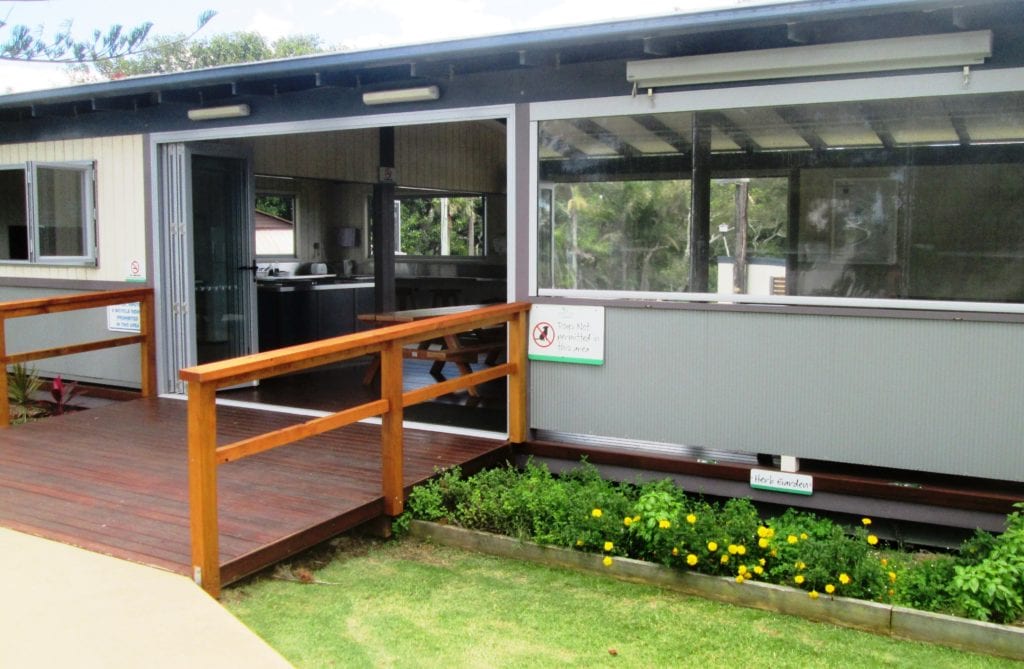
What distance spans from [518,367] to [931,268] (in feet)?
7.96

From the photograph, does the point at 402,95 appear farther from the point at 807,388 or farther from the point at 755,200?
the point at 807,388

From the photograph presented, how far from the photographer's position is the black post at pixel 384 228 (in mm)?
10117

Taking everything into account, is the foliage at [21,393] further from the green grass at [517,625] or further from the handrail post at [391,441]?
the green grass at [517,625]

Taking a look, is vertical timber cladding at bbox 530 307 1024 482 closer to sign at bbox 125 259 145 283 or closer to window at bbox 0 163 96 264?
sign at bbox 125 259 145 283

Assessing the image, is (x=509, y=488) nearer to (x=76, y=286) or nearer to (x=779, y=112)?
(x=779, y=112)

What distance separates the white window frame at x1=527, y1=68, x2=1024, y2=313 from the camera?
4648mm

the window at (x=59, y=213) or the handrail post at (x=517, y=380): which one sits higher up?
the window at (x=59, y=213)

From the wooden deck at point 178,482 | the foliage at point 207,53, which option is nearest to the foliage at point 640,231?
the wooden deck at point 178,482

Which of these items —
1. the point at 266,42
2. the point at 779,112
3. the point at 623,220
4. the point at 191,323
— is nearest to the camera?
the point at 779,112

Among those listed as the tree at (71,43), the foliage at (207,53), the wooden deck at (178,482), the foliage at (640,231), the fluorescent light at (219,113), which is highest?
the foliage at (207,53)

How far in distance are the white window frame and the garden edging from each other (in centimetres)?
167

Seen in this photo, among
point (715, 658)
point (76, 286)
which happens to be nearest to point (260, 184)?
point (76, 286)

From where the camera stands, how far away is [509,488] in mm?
5113

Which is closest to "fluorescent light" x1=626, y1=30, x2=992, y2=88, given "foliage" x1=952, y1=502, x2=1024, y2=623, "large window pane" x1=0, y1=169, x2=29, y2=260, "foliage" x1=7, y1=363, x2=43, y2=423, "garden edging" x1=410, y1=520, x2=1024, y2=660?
"foliage" x1=952, y1=502, x2=1024, y2=623
